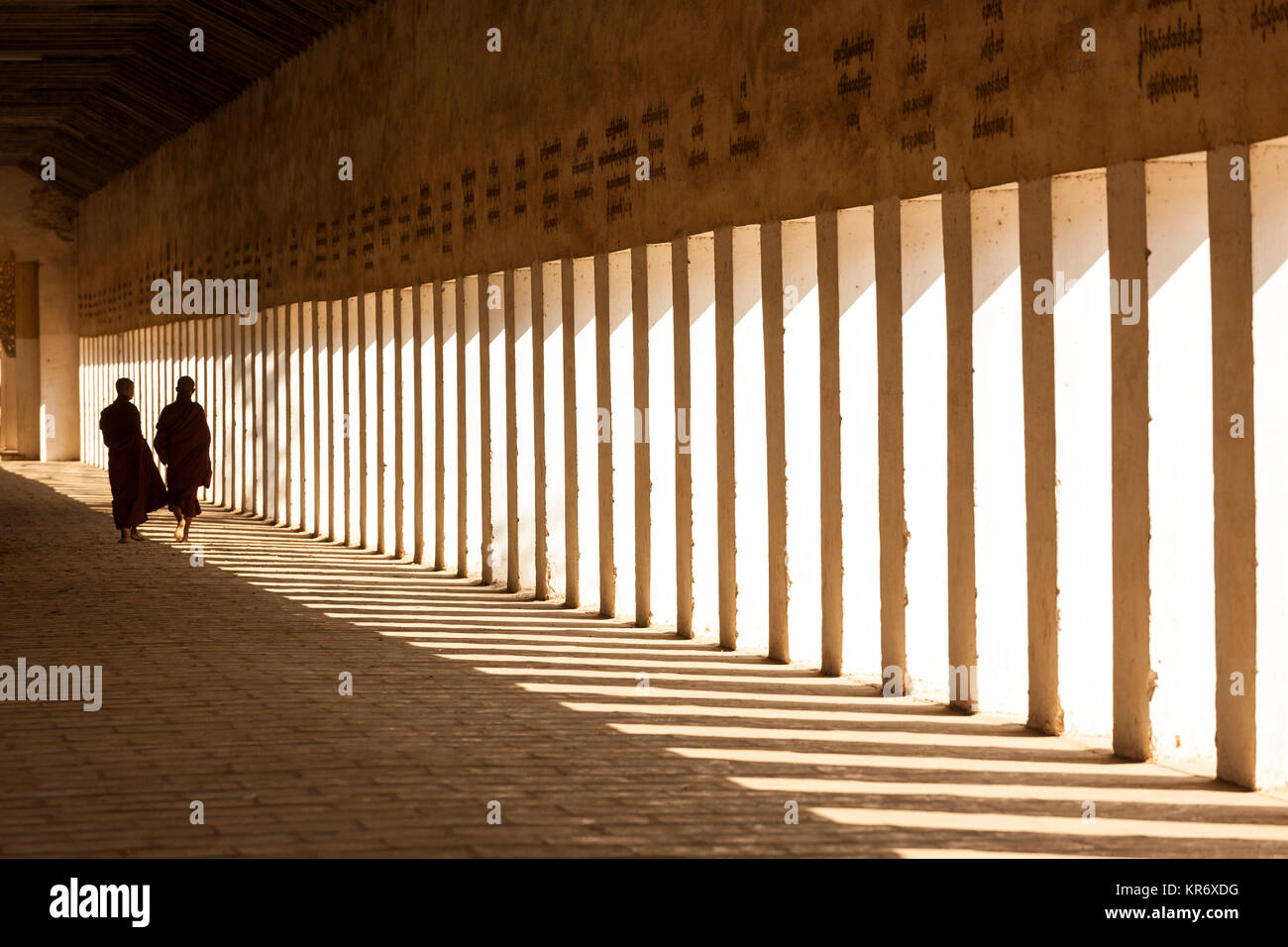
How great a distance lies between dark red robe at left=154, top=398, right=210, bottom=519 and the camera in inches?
838

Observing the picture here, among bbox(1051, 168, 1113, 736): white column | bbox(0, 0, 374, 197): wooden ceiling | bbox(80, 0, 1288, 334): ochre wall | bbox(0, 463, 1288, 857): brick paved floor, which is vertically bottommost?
bbox(0, 463, 1288, 857): brick paved floor

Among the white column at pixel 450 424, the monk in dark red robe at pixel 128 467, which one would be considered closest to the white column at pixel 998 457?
the white column at pixel 450 424

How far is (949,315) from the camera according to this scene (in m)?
10.5

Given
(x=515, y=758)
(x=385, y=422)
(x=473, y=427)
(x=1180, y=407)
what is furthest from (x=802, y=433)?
(x=385, y=422)

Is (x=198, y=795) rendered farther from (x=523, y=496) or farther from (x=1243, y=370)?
(x=523, y=496)

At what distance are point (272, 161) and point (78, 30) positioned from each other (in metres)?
4.80

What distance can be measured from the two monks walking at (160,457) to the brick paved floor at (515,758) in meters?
6.47

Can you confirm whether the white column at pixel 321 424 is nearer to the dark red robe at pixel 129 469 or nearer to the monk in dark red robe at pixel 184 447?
the monk in dark red robe at pixel 184 447

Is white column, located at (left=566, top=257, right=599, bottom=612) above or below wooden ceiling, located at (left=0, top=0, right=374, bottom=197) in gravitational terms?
below

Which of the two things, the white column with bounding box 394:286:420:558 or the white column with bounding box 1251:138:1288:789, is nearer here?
the white column with bounding box 1251:138:1288:789

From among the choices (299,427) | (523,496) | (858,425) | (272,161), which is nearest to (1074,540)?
(858,425)

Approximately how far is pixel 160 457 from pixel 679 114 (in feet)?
32.1

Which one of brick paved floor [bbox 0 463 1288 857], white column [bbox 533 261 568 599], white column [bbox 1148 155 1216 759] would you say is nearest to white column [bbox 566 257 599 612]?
white column [bbox 533 261 568 599]

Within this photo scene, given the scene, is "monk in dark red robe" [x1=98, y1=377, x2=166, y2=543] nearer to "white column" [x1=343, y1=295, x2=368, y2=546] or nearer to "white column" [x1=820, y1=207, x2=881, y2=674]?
"white column" [x1=343, y1=295, x2=368, y2=546]
